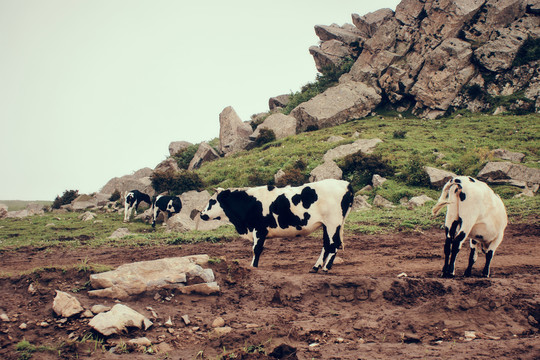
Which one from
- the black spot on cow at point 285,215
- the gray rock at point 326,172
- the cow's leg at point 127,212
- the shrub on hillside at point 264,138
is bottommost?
the cow's leg at point 127,212

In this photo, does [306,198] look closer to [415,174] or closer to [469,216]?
[469,216]

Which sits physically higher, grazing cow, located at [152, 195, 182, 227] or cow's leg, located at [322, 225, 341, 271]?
grazing cow, located at [152, 195, 182, 227]

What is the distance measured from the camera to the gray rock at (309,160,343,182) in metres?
25.3

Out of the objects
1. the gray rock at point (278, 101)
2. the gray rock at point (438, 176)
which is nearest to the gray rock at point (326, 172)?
the gray rock at point (438, 176)

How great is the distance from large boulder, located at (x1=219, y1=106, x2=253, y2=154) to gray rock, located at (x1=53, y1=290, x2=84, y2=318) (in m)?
33.0

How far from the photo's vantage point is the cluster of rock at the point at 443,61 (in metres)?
37.9

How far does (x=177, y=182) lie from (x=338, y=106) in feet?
64.3

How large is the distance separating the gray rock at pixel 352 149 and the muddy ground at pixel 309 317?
62.5 ft

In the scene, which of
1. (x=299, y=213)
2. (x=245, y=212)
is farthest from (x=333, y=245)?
(x=245, y=212)

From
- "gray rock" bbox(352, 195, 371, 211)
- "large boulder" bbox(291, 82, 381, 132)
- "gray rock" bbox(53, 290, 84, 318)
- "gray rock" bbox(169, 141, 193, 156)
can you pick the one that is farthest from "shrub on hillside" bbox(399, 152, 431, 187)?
"gray rock" bbox(169, 141, 193, 156)

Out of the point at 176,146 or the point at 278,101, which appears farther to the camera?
the point at 278,101

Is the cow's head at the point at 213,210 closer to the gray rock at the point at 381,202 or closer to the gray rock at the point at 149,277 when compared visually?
the gray rock at the point at 149,277

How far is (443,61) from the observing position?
40.2 metres

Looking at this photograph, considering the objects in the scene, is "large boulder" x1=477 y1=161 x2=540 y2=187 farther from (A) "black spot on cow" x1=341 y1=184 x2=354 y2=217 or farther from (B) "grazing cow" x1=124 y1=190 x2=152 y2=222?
(B) "grazing cow" x1=124 y1=190 x2=152 y2=222
